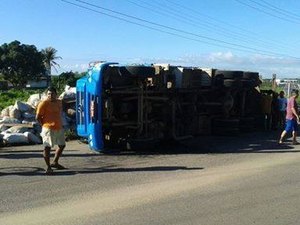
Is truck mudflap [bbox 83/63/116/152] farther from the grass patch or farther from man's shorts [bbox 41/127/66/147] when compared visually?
the grass patch

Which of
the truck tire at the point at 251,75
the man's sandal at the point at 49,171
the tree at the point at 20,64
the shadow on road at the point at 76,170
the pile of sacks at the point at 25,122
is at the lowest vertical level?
the shadow on road at the point at 76,170

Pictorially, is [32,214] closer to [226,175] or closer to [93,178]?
[93,178]

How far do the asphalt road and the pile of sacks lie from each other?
1.01 metres

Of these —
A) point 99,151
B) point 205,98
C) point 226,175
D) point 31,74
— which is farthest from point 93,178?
point 31,74

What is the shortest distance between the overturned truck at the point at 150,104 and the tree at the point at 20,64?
87.1 meters

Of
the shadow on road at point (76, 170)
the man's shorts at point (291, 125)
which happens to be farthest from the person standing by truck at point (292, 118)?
the shadow on road at point (76, 170)

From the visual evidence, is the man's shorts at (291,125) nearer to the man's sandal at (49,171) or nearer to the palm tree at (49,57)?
the man's sandal at (49,171)

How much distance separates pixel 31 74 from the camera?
103 metres

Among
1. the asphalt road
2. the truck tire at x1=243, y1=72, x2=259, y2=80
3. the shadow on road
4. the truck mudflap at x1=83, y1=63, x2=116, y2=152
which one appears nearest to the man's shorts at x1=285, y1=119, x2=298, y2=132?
the asphalt road

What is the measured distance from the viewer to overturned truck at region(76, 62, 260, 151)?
43.6 feet

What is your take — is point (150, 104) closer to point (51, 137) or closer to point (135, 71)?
point (135, 71)

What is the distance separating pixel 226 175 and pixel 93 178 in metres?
2.57

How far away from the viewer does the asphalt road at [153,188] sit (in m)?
7.00

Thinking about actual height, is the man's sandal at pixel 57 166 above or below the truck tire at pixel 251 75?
below
